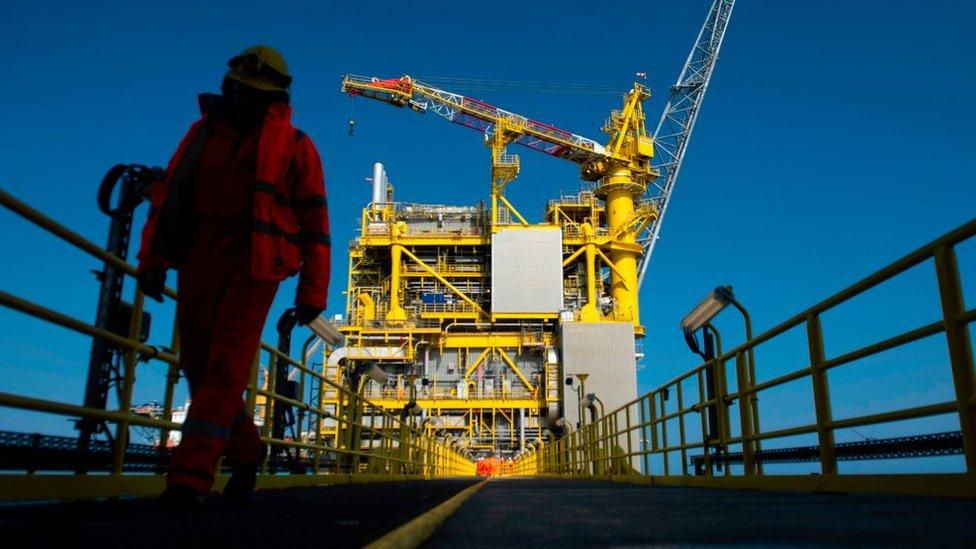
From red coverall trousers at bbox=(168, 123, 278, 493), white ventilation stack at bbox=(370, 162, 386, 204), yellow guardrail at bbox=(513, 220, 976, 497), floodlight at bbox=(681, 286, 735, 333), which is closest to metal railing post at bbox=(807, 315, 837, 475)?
yellow guardrail at bbox=(513, 220, 976, 497)

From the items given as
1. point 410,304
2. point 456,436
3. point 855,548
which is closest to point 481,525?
point 855,548

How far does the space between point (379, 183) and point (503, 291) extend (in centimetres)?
1075

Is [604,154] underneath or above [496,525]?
above

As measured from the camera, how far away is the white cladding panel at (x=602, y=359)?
95.2 feet

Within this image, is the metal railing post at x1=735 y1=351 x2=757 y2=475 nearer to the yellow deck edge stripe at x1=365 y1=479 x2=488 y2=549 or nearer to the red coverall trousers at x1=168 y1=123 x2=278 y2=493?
the yellow deck edge stripe at x1=365 y1=479 x2=488 y2=549

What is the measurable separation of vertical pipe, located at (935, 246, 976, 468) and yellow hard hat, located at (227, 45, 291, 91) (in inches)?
125

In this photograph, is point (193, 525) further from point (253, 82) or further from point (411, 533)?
point (253, 82)

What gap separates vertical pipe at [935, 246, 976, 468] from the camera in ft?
10.5

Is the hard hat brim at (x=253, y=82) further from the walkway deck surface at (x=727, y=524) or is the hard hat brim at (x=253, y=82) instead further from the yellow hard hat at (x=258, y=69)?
the walkway deck surface at (x=727, y=524)

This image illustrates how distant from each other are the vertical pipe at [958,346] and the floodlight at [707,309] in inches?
123

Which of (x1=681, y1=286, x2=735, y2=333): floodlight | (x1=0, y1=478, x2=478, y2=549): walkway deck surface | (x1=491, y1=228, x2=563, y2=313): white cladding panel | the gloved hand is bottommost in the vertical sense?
(x1=0, y1=478, x2=478, y2=549): walkway deck surface

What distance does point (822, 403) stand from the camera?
4492 mm

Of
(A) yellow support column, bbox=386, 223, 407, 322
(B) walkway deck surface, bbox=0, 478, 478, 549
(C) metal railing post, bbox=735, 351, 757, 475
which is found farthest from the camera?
(A) yellow support column, bbox=386, 223, 407, 322

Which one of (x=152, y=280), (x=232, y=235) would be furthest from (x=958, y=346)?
(x=152, y=280)
